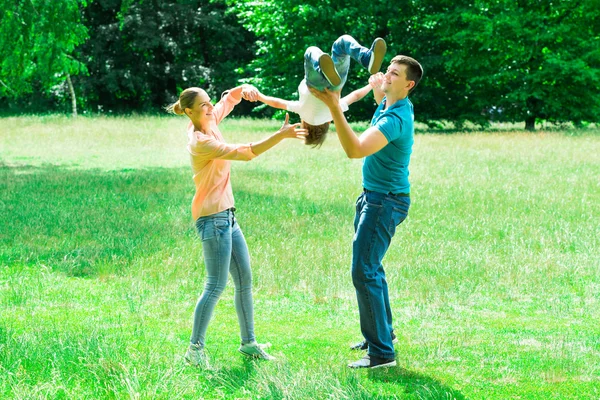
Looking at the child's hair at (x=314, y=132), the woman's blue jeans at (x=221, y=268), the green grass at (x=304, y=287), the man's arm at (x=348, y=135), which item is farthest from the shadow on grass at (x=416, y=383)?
the child's hair at (x=314, y=132)

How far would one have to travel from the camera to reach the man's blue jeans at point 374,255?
512cm

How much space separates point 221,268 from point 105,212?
749 cm

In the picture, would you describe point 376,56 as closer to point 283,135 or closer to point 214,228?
point 283,135

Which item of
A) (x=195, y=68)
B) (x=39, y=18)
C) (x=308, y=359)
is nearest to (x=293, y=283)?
(x=308, y=359)

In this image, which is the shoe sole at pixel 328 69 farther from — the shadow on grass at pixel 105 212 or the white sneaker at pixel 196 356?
the shadow on grass at pixel 105 212

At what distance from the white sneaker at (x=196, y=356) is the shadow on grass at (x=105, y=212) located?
140 inches

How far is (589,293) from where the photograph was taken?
755 centimetres

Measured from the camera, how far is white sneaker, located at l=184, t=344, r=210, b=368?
518 cm

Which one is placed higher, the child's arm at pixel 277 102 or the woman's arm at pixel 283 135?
the child's arm at pixel 277 102

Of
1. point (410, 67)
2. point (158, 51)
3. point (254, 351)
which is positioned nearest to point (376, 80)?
point (410, 67)

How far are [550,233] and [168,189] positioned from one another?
770 centimetres

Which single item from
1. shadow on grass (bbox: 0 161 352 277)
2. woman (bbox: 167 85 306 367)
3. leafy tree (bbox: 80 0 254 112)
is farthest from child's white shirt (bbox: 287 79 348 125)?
leafy tree (bbox: 80 0 254 112)

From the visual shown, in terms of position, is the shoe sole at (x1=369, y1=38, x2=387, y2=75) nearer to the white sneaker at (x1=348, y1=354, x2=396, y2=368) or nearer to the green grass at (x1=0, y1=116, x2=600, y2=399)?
the green grass at (x1=0, y1=116, x2=600, y2=399)

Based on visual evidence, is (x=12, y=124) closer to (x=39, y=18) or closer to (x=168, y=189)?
(x=39, y=18)
